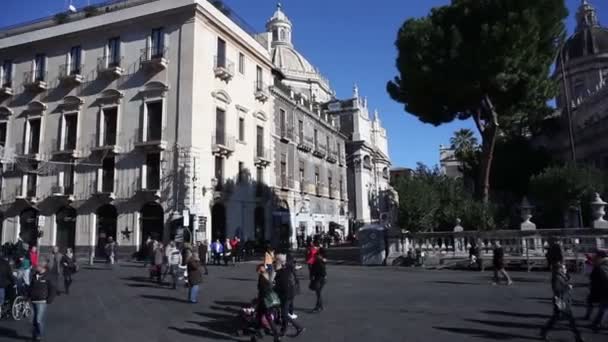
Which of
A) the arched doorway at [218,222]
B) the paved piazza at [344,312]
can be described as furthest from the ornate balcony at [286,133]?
the paved piazza at [344,312]

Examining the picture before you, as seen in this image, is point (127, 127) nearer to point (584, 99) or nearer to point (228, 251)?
point (228, 251)

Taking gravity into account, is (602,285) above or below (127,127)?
below

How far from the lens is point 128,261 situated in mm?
24703

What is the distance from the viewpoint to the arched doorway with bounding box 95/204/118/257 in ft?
86.5

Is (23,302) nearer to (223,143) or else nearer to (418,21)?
(223,143)

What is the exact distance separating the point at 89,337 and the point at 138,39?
22856mm

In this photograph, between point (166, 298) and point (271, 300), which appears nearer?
point (271, 300)

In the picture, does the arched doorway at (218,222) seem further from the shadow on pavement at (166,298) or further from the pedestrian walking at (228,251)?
the shadow on pavement at (166,298)

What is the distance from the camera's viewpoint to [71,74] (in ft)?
93.5

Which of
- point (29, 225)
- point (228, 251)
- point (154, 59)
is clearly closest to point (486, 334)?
point (228, 251)

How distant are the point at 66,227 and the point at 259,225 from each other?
12.2 m

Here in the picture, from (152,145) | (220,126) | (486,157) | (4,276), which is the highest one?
(220,126)

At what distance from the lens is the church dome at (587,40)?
56.5 meters

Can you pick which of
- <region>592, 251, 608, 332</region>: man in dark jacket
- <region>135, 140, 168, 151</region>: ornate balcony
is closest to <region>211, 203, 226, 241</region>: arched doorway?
<region>135, 140, 168, 151</region>: ornate balcony
